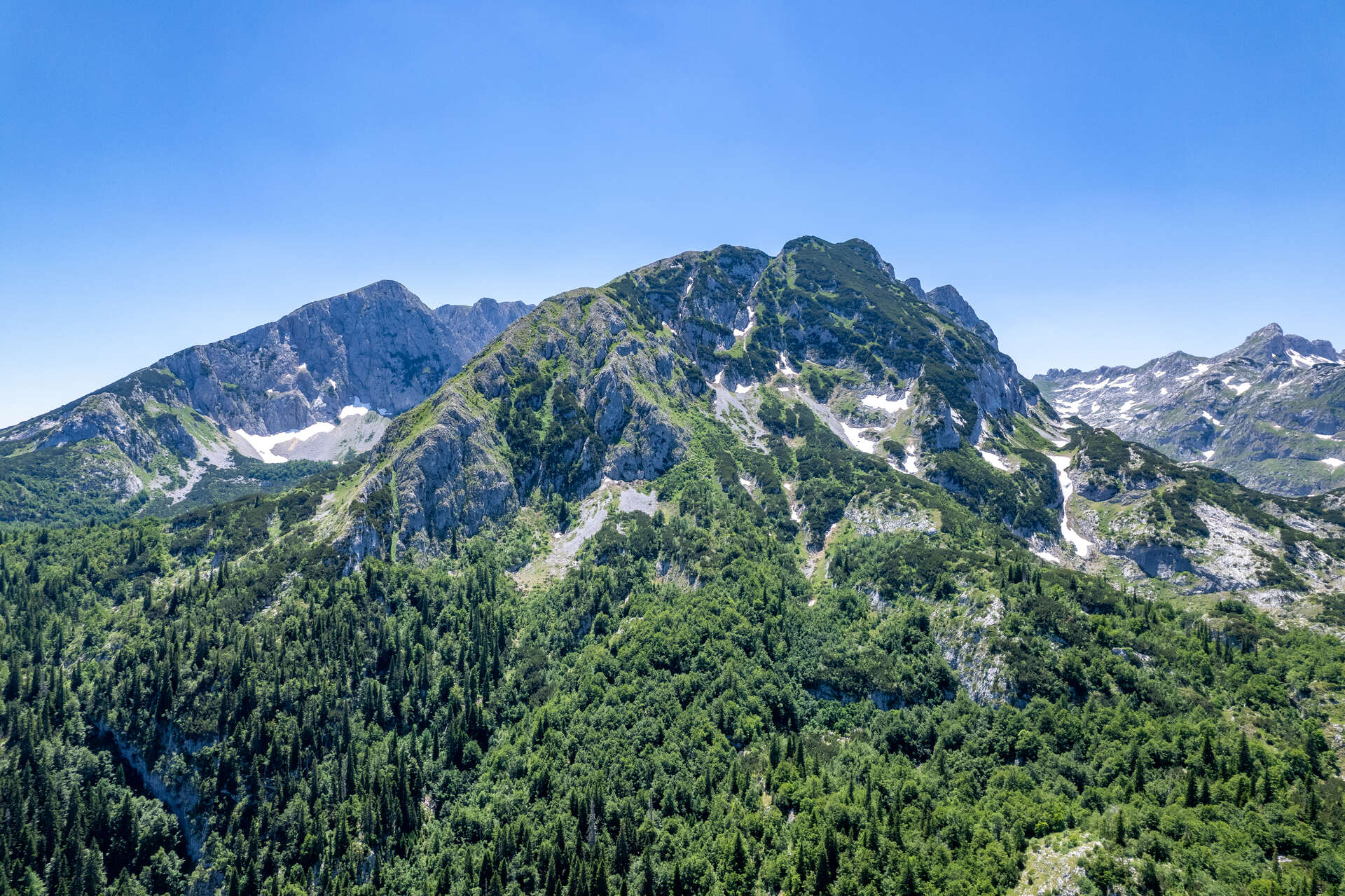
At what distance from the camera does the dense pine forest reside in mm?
72875

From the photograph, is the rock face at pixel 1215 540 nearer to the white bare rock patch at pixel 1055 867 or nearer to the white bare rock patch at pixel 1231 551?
the white bare rock patch at pixel 1231 551

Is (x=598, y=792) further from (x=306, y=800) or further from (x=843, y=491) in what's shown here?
(x=843, y=491)

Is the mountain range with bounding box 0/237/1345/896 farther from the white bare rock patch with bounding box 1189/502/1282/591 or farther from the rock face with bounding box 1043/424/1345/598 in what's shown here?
the rock face with bounding box 1043/424/1345/598

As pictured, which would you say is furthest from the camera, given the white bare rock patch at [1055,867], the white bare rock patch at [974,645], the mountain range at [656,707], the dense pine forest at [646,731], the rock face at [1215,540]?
the rock face at [1215,540]

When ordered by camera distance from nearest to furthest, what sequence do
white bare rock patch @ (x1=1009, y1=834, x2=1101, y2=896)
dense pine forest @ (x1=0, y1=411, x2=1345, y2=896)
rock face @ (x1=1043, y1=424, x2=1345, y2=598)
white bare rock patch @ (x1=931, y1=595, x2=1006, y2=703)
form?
white bare rock patch @ (x1=1009, y1=834, x2=1101, y2=896) < dense pine forest @ (x1=0, y1=411, x2=1345, y2=896) < white bare rock patch @ (x1=931, y1=595, x2=1006, y2=703) < rock face @ (x1=1043, y1=424, x2=1345, y2=598)

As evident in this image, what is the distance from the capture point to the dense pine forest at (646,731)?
72.9m

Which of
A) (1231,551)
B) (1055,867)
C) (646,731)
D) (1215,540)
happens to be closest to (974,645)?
(1055,867)

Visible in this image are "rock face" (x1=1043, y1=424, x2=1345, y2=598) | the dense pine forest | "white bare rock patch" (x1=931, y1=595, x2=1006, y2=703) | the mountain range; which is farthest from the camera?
"rock face" (x1=1043, y1=424, x2=1345, y2=598)

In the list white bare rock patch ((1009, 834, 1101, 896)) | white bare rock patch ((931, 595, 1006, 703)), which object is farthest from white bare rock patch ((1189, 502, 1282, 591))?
white bare rock patch ((1009, 834, 1101, 896))

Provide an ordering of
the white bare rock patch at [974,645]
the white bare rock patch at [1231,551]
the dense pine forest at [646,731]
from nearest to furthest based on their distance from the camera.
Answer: the dense pine forest at [646,731], the white bare rock patch at [974,645], the white bare rock patch at [1231,551]

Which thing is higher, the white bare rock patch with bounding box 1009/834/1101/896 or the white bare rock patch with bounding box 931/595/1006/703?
the white bare rock patch with bounding box 931/595/1006/703

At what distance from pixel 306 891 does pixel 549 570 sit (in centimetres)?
8645

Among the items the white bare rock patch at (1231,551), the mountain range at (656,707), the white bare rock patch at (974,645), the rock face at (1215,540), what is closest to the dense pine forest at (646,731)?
the mountain range at (656,707)

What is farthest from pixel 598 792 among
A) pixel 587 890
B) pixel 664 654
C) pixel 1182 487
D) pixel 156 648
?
pixel 1182 487
